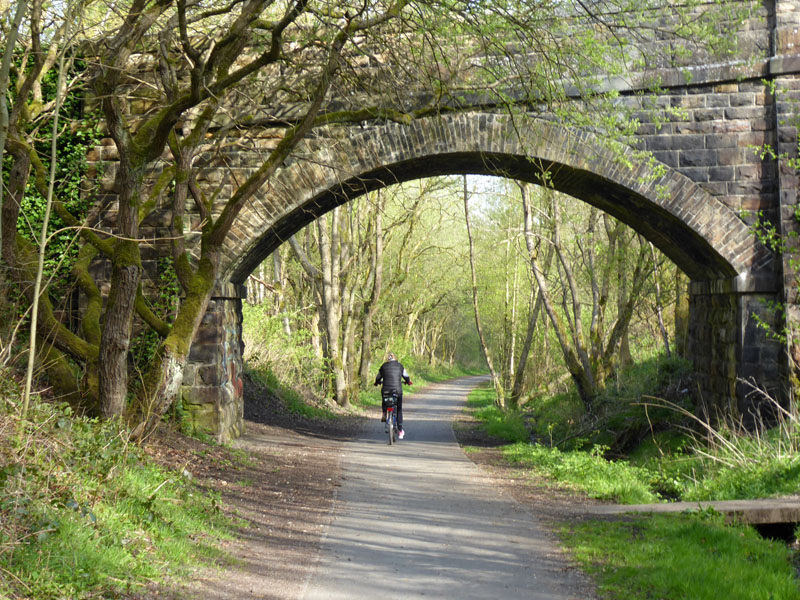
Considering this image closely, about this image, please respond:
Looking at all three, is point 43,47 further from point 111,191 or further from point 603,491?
point 603,491

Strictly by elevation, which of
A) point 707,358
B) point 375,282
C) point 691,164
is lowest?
point 707,358

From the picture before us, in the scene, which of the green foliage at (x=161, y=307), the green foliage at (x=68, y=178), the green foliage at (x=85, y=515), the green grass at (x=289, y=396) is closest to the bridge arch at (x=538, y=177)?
the green foliage at (x=161, y=307)

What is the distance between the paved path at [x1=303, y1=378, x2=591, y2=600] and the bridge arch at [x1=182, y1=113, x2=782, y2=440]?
310cm

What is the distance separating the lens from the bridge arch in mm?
10797

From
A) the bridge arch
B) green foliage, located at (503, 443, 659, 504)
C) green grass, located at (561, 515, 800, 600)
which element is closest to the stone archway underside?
the bridge arch

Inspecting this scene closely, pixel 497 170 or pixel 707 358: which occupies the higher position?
pixel 497 170

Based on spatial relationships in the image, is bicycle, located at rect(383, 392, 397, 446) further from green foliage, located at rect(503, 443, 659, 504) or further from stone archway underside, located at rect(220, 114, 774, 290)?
stone archway underside, located at rect(220, 114, 774, 290)

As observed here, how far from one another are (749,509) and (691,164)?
5694mm

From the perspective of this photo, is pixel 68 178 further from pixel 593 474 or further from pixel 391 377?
pixel 593 474

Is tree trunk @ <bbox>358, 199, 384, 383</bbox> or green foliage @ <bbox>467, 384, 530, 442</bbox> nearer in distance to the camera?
green foliage @ <bbox>467, 384, 530, 442</bbox>

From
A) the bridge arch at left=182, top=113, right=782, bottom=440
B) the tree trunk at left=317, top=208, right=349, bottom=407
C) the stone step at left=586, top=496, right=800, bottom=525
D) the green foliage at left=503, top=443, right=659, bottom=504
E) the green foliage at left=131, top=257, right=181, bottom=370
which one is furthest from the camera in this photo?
Result: the tree trunk at left=317, top=208, right=349, bottom=407

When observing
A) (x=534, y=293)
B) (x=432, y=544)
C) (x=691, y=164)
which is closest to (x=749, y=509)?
(x=432, y=544)

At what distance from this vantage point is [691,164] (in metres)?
10.9

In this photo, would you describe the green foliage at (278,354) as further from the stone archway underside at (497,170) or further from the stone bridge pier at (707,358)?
the stone archway underside at (497,170)
